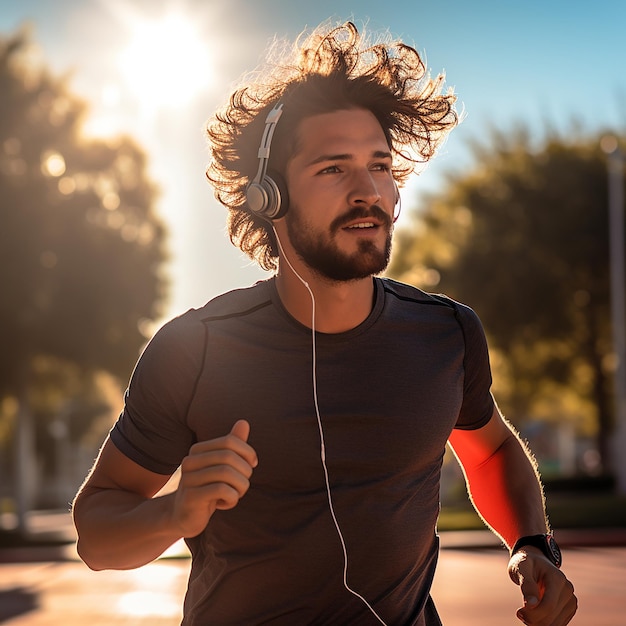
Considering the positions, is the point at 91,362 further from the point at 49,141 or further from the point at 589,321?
the point at 589,321

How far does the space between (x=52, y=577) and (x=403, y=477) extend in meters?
14.3

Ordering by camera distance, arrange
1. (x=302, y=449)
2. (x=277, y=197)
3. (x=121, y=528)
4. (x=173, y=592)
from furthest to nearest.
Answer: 1. (x=173, y=592)
2. (x=277, y=197)
3. (x=302, y=449)
4. (x=121, y=528)

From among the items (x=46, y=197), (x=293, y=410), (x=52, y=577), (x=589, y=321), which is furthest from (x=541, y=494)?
(x=589, y=321)

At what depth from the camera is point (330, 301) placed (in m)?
3.14

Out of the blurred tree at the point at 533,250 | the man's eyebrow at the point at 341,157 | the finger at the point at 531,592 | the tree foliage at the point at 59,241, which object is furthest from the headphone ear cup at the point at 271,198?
the blurred tree at the point at 533,250

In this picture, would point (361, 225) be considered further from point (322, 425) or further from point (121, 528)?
point (121, 528)

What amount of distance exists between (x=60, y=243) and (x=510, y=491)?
2415 cm

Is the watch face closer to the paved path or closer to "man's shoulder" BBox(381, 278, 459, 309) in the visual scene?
"man's shoulder" BBox(381, 278, 459, 309)

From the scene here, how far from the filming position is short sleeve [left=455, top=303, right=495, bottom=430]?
10.7ft

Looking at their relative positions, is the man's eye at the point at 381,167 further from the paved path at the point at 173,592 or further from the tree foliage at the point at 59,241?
the tree foliage at the point at 59,241

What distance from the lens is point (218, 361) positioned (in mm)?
2992

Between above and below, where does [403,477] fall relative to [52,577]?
above

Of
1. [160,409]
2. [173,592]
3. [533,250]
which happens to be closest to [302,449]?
[160,409]

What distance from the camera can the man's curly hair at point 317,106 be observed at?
11.3ft
